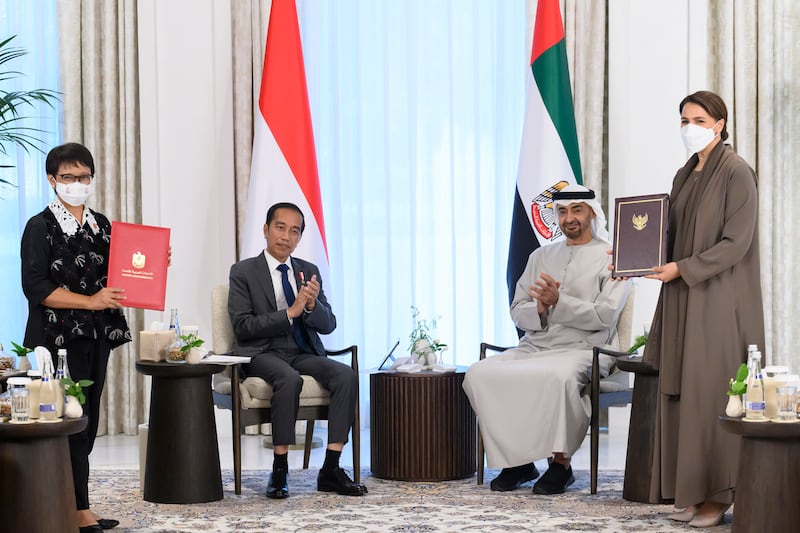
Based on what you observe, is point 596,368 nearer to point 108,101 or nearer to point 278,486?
point 278,486

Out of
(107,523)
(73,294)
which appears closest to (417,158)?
(73,294)

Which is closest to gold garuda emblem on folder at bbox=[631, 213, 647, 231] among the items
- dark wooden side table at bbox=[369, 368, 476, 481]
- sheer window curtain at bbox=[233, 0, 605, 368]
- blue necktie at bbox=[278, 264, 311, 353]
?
dark wooden side table at bbox=[369, 368, 476, 481]

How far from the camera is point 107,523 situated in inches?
177

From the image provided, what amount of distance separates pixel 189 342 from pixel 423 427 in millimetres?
1350

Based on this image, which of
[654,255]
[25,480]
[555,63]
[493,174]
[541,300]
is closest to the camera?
[25,480]

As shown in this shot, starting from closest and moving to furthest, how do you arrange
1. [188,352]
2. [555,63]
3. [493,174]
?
[188,352] < [555,63] < [493,174]

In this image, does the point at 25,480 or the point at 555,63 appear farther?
the point at 555,63

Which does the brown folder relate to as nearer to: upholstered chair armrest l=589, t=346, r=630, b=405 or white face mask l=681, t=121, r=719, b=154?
white face mask l=681, t=121, r=719, b=154

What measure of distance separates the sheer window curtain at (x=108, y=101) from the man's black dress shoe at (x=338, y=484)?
95.1 inches

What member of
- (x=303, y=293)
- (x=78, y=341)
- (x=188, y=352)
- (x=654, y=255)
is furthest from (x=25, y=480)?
(x=654, y=255)

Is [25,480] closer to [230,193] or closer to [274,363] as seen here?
[274,363]

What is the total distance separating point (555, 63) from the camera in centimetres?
678

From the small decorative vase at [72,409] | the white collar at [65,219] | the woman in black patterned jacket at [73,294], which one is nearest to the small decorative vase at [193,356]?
the woman in black patterned jacket at [73,294]

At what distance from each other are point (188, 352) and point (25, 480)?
1.48 meters
